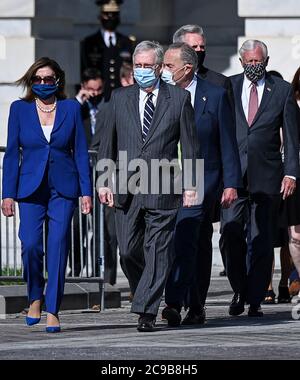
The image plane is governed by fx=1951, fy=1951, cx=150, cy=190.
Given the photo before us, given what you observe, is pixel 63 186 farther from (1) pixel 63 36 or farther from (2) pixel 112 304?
(1) pixel 63 36

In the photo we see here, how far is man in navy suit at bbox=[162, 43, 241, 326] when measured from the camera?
13070mm

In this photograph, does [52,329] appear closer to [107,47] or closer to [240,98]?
[240,98]

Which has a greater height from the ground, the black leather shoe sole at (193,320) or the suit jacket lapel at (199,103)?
the suit jacket lapel at (199,103)

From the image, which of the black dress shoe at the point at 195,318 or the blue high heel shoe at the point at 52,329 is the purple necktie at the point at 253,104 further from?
the blue high heel shoe at the point at 52,329

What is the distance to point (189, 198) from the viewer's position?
1254cm

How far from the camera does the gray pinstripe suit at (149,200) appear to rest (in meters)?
12.6

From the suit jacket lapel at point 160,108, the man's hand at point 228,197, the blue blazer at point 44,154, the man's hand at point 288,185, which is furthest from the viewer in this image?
the man's hand at point 288,185

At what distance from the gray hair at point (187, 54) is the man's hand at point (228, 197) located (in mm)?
887

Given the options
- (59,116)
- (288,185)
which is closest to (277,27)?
(288,185)

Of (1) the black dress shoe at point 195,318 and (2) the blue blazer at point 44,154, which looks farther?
(1) the black dress shoe at point 195,318

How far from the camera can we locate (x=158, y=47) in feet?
42.0

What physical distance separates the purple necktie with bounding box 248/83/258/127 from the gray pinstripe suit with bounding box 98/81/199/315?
150 cm

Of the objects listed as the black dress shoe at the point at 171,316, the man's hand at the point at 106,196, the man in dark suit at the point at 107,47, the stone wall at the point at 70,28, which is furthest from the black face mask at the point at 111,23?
the man's hand at the point at 106,196
